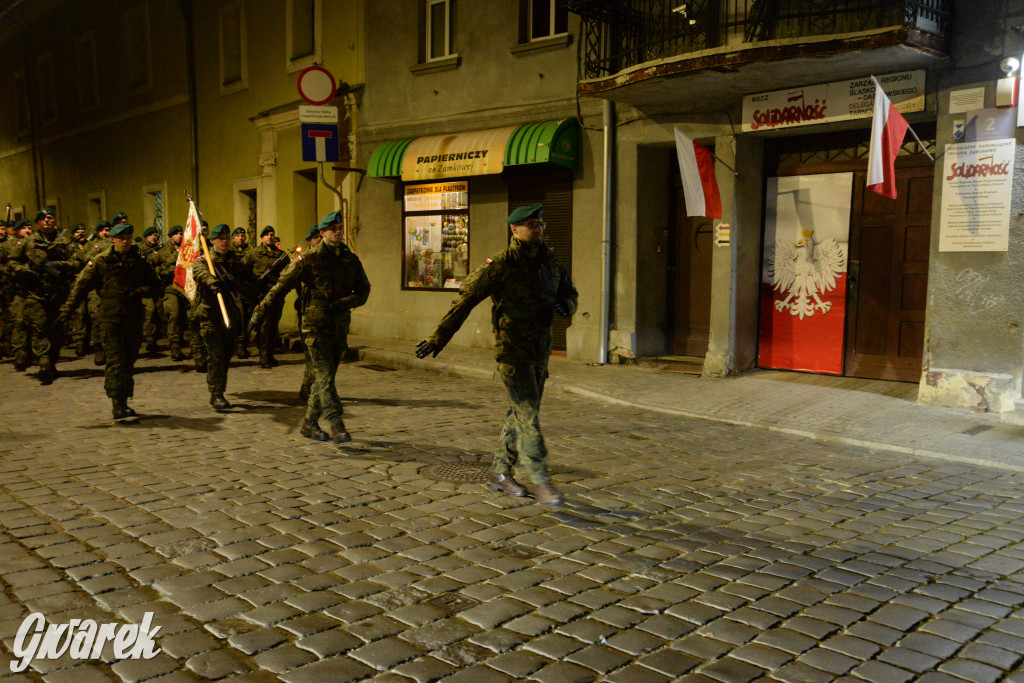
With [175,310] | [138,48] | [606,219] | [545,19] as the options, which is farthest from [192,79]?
[606,219]

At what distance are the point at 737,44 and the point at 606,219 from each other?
344 cm

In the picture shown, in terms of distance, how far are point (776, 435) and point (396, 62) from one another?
36.9ft

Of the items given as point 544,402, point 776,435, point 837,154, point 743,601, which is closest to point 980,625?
point 743,601

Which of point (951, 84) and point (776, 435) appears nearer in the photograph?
point (776, 435)

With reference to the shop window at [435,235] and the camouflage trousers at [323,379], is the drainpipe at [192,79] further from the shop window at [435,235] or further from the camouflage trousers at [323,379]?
the camouflage trousers at [323,379]

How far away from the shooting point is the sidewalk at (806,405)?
796cm

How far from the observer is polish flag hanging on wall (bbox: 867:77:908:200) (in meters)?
9.30

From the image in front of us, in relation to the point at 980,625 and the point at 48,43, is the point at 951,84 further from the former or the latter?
the point at 48,43

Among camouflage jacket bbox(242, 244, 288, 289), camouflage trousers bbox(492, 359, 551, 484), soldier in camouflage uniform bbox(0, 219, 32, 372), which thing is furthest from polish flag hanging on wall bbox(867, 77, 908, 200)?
soldier in camouflage uniform bbox(0, 219, 32, 372)

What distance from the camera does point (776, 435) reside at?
8.49 meters

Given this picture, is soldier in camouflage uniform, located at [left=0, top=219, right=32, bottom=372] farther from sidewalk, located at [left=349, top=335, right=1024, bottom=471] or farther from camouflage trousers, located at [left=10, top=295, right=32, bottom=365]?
sidewalk, located at [left=349, top=335, right=1024, bottom=471]

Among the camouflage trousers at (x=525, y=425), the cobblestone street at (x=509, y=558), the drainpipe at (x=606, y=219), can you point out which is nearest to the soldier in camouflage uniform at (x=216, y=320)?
the cobblestone street at (x=509, y=558)

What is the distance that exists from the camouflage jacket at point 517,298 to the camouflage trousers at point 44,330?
8560 mm

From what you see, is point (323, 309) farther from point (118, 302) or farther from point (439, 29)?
point (439, 29)
